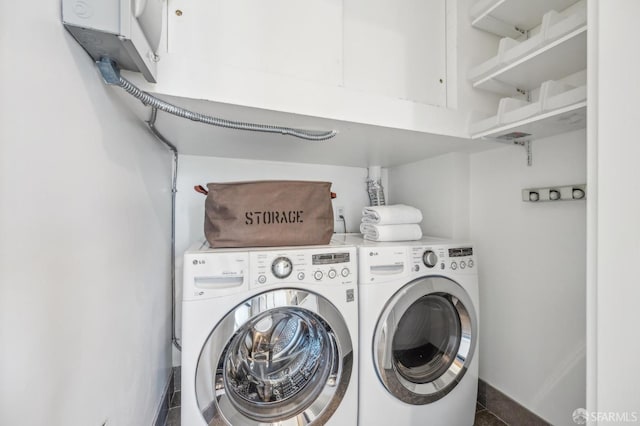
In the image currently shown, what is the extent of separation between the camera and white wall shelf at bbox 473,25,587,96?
39.1 inches

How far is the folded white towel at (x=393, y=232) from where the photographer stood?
1456 mm

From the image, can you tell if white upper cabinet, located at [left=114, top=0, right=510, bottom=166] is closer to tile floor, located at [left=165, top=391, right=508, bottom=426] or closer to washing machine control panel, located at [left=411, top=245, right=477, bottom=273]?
washing machine control panel, located at [left=411, top=245, right=477, bottom=273]

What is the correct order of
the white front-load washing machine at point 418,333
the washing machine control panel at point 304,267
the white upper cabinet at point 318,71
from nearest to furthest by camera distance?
the white upper cabinet at point 318,71 < the washing machine control panel at point 304,267 < the white front-load washing machine at point 418,333

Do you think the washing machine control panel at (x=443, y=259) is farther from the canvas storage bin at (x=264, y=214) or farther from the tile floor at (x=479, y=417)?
the tile floor at (x=479, y=417)

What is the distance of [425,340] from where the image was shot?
1.37m

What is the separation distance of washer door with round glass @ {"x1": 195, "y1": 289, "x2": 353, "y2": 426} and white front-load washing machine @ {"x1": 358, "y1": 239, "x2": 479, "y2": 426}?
0.15 m

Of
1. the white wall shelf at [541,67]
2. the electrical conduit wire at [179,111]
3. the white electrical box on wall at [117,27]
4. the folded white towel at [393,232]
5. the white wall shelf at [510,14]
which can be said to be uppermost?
the white wall shelf at [510,14]

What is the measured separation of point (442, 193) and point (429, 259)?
0.63 m

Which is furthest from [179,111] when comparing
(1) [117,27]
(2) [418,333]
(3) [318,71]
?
(2) [418,333]

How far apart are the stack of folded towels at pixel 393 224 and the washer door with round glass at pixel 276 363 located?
0.54m

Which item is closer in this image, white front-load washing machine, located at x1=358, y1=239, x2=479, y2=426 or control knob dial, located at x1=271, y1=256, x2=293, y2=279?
control knob dial, located at x1=271, y1=256, x2=293, y2=279

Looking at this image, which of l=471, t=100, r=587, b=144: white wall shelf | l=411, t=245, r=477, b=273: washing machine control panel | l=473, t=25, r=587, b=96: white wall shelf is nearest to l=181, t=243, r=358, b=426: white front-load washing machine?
l=411, t=245, r=477, b=273: washing machine control panel
